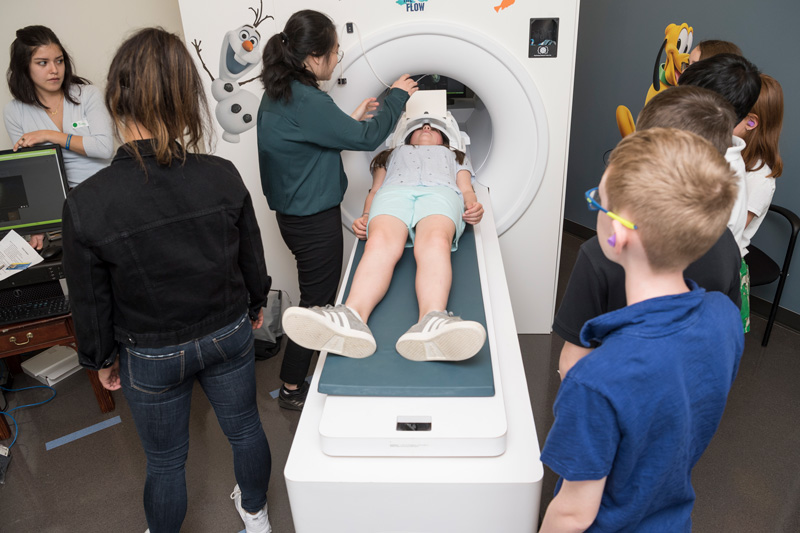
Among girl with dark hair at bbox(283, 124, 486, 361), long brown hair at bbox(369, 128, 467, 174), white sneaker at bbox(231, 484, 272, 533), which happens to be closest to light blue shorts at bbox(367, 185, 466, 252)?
girl with dark hair at bbox(283, 124, 486, 361)

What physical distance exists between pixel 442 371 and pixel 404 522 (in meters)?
0.33

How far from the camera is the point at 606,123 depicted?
3.50 metres

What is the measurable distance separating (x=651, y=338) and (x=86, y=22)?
281 cm

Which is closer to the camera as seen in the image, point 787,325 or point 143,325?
point 143,325

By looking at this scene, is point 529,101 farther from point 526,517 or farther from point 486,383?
point 526,517

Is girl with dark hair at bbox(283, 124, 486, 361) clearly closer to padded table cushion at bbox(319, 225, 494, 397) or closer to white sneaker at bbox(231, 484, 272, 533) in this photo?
padded table cushion at bbox(319, 225, 494, 397)

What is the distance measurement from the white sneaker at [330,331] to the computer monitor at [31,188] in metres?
1.23

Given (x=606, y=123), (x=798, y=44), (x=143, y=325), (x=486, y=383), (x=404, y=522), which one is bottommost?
(x=404, y=522)

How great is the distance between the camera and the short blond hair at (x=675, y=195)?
72cm

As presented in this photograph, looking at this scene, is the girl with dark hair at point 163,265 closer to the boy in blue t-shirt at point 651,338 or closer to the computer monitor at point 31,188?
the boy in blue t-shirt at point 651,338

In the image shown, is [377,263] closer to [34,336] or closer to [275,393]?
[275,393]

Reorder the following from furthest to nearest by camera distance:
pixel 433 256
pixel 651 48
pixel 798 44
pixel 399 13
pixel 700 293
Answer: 1. pixel 651 48
2. pixel 798 44
3. pixel 399 13
4. pixel 433 256
5. pixel 700 293

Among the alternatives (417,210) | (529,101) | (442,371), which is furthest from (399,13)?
(442,371)

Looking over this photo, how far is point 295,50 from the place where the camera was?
1759 mm
